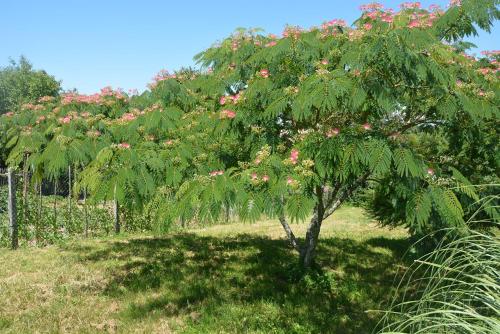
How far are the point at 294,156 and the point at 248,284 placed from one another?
333 centimetres

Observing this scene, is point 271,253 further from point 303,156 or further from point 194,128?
point 303,156

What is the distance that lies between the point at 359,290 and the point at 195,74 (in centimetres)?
417

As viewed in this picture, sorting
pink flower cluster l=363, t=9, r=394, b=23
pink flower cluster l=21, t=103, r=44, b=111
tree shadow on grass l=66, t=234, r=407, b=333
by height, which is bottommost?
tree shadow on grass l=66, t=234, r=407, b=333

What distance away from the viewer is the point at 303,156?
12.7ft

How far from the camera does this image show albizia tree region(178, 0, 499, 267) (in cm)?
356

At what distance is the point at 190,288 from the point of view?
6.27 m

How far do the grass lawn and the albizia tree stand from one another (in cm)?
107

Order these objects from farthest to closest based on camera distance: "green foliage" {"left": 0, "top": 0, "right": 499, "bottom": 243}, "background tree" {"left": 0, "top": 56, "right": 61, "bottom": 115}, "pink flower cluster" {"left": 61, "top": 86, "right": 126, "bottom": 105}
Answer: "background tree" {"left": 0, "top": 56, "right": 61, "bottom": 115} → "pink flower cluster" {"left": 61, "top": 86, "right": 126, "bottom": 105} → "green foliage" {"left": 0, "top": 0, "right": 499, "bottom": 243}

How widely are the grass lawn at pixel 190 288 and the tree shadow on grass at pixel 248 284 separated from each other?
0.02 metres

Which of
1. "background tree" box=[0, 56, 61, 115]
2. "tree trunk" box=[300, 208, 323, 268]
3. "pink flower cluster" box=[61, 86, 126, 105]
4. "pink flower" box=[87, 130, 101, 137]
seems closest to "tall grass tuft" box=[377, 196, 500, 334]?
"pink flower" box=[87, 130, 101, 137]

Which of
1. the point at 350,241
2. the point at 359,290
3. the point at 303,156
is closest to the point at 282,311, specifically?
the point at 359,290

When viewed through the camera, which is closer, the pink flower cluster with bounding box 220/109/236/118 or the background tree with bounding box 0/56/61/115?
the pink flower cluster with bounding box 220/109/236/118

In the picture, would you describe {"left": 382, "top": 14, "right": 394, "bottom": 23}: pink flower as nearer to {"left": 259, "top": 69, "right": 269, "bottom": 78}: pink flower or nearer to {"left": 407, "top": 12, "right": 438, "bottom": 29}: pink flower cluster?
{"left": 407, "top": 12, "right": 438, "bottom": 29}: pink flower cluster

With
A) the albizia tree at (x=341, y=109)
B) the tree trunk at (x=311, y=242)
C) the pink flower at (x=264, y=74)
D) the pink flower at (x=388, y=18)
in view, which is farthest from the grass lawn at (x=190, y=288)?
the pink flower at (x=388, y=18)
